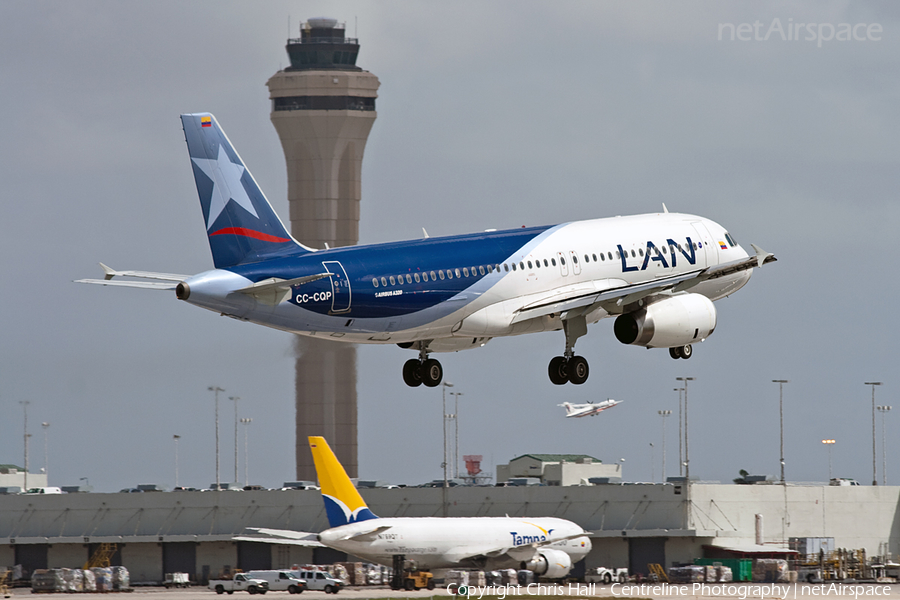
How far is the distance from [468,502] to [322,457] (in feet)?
90.0

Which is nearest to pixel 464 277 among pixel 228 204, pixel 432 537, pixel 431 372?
pixel 431 372

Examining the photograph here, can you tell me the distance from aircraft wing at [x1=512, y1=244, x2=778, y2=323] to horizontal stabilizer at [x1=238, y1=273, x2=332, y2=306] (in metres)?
10.5

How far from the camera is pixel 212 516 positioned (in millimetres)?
136625

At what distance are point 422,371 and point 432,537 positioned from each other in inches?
1510

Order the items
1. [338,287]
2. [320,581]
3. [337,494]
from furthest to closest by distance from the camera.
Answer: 1. [337,494]
2. [320,581]
3. [338,287]

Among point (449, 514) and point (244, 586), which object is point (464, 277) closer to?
point (244, 586)

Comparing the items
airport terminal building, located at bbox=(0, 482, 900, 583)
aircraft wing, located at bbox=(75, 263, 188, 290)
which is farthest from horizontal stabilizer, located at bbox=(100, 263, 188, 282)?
airport terminal building, located at bbox=(0, 482, 900, 583)

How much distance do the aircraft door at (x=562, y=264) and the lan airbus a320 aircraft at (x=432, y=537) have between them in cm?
3806

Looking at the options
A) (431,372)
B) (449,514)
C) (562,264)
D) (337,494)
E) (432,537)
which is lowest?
(432,537)

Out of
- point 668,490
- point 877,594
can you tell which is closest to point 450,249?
point 877,594

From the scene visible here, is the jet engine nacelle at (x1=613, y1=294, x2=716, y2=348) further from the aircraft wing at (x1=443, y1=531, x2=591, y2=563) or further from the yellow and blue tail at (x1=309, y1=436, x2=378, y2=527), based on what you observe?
the yellow and blue tail at (x1=309, y1=436, x2=378, y2=527)

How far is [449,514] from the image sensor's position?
420 feet

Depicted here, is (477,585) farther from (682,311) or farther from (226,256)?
(226,256)

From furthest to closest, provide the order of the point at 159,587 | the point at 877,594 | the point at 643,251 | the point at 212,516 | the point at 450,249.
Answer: the point at 212,516 → the point at 159,587 → the point at 877,594 → the point at 643,251 → the point at 450,249
